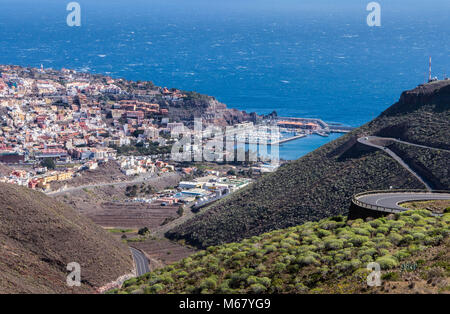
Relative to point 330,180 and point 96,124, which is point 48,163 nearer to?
point 96,124

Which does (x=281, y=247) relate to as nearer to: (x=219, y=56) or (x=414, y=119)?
(x=414, y=119)

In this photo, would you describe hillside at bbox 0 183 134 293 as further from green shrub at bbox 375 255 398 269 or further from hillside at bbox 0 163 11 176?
hillside at bbox 0 163 11 176

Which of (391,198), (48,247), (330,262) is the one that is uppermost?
(391,198)
